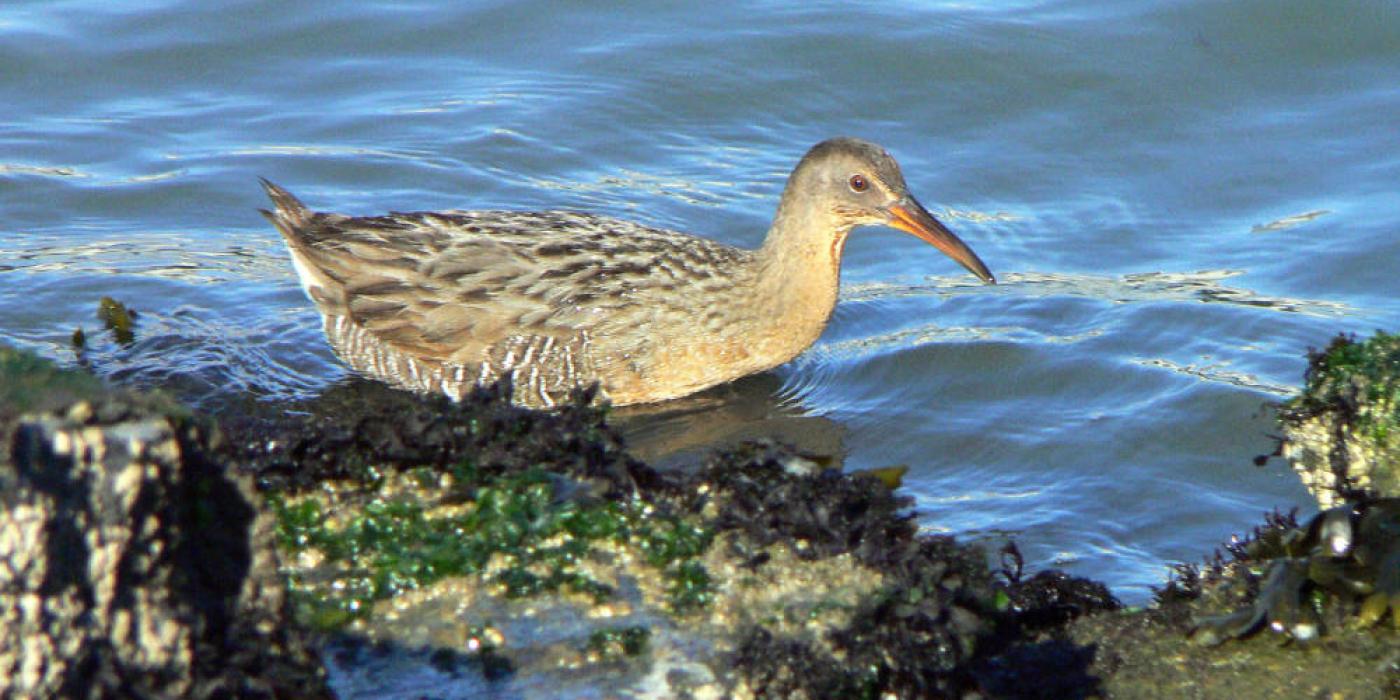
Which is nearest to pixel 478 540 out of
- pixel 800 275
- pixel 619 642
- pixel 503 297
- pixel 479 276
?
pixel 619 642

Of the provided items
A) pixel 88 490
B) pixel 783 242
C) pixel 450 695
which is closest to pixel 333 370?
pixel 783 242

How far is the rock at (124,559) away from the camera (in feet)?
8.50

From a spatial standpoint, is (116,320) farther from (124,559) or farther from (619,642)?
(124,559)

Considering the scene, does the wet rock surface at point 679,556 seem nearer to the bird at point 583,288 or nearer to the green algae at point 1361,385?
the green algae at point 1361,385

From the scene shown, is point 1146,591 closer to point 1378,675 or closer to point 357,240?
point 1378,675

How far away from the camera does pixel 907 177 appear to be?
32.8ft

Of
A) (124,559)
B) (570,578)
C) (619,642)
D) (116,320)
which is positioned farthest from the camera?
(116,320)

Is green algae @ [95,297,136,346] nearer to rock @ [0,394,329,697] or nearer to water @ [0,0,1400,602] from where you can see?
water @ [0,0,1400,602]

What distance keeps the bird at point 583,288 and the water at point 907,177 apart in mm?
289

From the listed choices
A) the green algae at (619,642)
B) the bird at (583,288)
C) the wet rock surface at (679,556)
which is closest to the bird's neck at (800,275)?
the bird at (583,288)

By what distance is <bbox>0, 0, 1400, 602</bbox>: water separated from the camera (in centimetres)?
728

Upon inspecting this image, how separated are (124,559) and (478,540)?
1.31 metres

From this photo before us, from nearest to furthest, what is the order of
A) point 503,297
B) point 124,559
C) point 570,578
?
point 124,559 < point 570,578 < point 503,297

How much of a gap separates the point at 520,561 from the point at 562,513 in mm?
169
